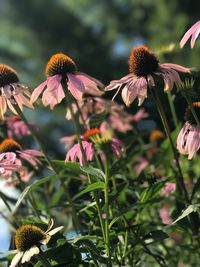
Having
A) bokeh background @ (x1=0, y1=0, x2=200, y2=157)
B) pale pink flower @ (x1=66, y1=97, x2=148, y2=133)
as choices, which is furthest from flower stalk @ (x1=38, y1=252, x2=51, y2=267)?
bokeh background @ (x1=0, y1=0, x2=200, y2=157)

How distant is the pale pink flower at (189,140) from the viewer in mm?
881

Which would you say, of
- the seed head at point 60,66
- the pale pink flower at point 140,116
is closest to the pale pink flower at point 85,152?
the seed head at point 60,66

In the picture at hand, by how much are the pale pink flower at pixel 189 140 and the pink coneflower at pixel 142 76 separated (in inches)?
2.8

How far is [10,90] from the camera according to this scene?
97 cm

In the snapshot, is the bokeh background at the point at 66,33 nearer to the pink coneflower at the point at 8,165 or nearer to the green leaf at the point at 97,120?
the green leaf at the point at 97,120

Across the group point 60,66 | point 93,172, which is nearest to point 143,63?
point 60,66

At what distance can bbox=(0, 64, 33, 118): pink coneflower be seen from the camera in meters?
0.96

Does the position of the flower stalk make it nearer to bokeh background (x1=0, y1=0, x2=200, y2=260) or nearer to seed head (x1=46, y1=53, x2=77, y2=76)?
seed head (x1=46, y1=53, x2=77, y2=76)

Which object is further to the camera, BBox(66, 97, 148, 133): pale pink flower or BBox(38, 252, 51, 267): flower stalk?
BBox(66, 97, 148, 133): pale pink flower

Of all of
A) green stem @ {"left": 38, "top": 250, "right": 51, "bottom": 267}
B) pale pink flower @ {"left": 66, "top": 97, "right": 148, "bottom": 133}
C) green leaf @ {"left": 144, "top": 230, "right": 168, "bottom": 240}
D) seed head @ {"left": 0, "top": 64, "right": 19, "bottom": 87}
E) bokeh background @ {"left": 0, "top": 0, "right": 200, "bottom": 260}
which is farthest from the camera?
bokeh background @ {"left": 0, "top": 0, "right": 200, "bottom": 260}

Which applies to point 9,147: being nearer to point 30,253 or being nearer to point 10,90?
point 10,90

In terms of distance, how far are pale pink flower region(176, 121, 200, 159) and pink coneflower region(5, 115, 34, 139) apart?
480mm

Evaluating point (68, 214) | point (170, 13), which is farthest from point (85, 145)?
point (170, 13)

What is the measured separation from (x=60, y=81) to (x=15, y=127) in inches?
20.4
